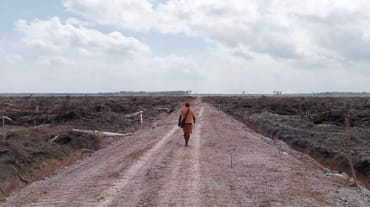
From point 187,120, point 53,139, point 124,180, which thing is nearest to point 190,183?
point 124,180

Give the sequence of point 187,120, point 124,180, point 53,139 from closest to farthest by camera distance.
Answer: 1. point 124,180
2. point 187,120
3. point 53,139

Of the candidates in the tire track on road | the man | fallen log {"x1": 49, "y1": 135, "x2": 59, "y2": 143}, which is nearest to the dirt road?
the tire track on road

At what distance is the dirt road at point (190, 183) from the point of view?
11.4 m

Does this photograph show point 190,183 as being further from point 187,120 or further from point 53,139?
point 53,139

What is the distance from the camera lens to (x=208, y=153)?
19.7 metres

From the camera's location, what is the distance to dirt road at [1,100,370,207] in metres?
11.4

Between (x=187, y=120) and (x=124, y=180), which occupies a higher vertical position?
(x=187, y=120)

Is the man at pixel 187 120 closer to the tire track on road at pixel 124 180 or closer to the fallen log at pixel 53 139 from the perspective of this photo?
the tire track on road at pixel 124 180

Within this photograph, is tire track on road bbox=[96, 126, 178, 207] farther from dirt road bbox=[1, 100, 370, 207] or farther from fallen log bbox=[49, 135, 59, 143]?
fallen log bbox=[49, 135, 59, 143]

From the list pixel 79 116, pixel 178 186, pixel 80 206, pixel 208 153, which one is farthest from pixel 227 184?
pixel 79 116

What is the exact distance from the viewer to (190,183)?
43.0 ft

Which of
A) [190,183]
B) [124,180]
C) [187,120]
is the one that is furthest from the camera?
[187,120]

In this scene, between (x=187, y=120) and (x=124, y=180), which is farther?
(x=187, y=120)

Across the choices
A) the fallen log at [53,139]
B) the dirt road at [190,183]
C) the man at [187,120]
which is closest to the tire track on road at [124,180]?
the dirt road at [190,183]
